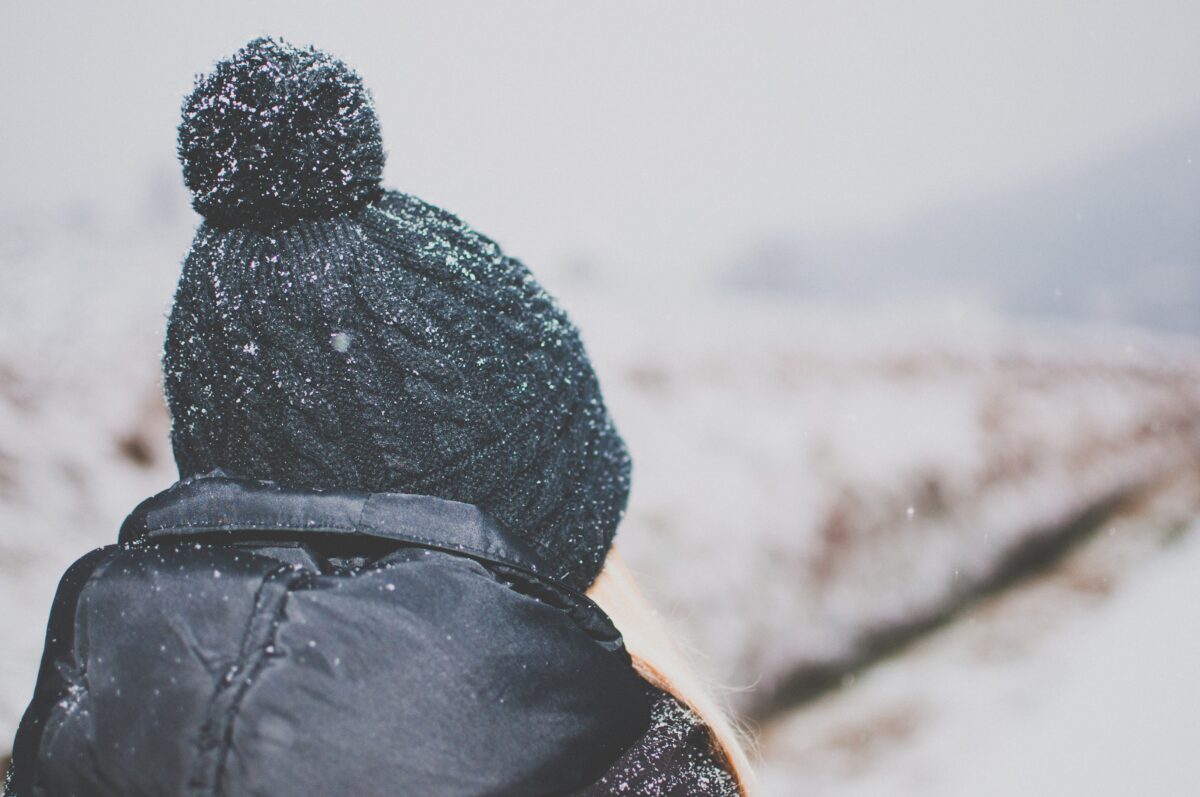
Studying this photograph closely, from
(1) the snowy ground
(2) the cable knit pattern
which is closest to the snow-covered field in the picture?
(1) the snowy ground

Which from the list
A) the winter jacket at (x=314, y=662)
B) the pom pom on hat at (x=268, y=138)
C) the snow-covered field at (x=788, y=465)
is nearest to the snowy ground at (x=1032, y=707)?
the snow-covered field at (x=788, y=465)

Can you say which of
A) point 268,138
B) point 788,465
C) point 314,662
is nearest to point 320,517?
point 314,662

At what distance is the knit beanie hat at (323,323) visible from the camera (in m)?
0.86

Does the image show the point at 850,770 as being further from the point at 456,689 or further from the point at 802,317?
the point at 802,317

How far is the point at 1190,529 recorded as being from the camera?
221 inches

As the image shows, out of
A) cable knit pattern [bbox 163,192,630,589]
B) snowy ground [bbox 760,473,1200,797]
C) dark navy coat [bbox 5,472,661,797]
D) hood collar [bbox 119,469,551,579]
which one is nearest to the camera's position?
dark navy coat [bbox 5,472,661,797]

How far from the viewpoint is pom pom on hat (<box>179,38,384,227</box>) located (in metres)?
0.85

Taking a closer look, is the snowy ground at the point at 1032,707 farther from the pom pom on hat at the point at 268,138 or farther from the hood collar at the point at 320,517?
the pom pom on hat at the point at 268,138

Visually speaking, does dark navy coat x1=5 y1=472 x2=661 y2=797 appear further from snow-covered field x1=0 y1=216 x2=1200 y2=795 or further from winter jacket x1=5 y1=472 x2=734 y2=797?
snow-covered field x1=0 y1=216 x2=1200 y2=795

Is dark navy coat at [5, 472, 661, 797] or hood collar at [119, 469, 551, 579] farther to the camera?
hood collar at [119, 469, 551, 579]

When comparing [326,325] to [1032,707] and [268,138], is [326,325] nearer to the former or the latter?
[268,138]

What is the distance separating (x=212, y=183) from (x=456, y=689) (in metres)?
0.74

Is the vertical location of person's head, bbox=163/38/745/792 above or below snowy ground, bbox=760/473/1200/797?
above

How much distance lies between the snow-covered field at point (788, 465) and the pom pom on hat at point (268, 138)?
218 cm
